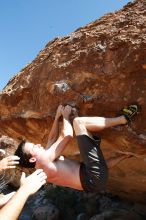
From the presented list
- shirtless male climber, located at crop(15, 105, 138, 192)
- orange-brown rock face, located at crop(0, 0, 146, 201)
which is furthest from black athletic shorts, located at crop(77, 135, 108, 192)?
orange-brown rock face, located at crop(0, 0, 146, 201)

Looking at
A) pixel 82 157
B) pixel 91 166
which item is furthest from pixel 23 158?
pixel 91 166

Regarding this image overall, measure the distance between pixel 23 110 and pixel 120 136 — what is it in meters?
2.43

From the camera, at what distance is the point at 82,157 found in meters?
5.32

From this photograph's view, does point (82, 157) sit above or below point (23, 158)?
below

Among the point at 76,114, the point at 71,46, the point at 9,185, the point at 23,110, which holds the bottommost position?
the point at 9,185

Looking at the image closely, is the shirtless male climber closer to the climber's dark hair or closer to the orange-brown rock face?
the climber's dark hair

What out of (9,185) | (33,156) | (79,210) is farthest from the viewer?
(9,185)

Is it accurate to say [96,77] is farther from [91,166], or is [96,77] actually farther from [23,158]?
[23,158]

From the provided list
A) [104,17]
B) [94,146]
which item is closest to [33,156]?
[94,146]

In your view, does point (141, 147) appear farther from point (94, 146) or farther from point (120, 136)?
point (94, 146)

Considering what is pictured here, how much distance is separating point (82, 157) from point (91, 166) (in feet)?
0.70

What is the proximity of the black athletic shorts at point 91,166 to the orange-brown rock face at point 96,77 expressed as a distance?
28.5 inches

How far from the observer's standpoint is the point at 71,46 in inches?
257

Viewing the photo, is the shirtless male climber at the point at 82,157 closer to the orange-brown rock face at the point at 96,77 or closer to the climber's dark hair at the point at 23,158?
the climber's dark hair at the point at 23,158
